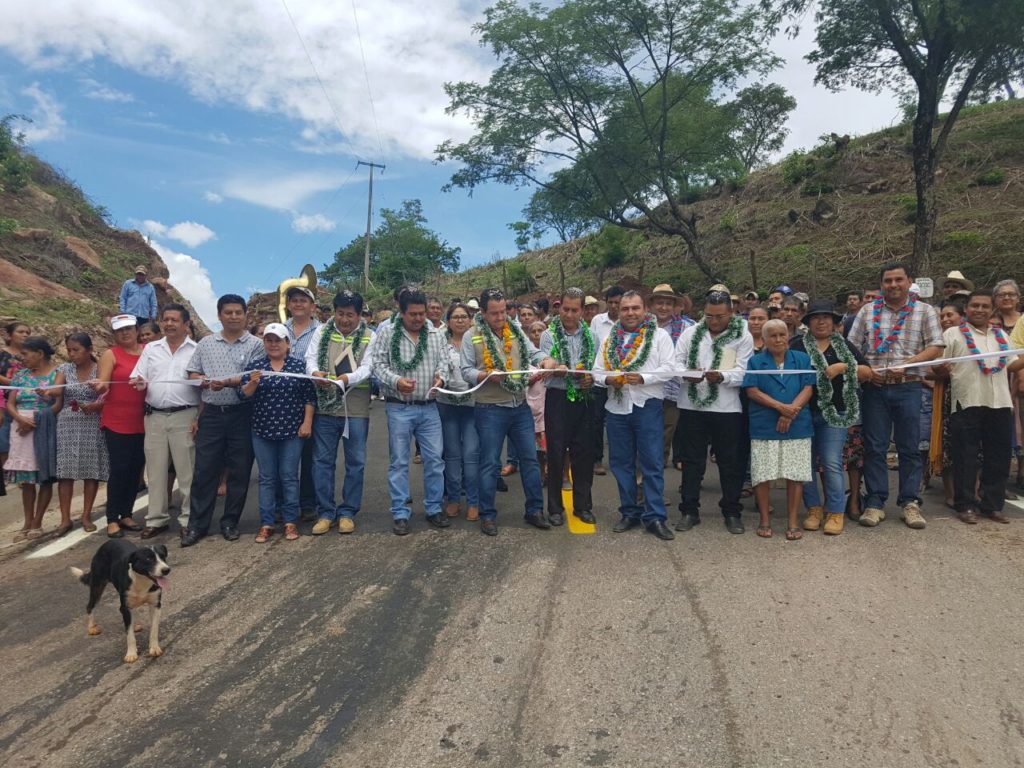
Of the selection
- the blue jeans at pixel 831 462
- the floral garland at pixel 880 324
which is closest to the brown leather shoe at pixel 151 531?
the blue jeans at pixel 831 462

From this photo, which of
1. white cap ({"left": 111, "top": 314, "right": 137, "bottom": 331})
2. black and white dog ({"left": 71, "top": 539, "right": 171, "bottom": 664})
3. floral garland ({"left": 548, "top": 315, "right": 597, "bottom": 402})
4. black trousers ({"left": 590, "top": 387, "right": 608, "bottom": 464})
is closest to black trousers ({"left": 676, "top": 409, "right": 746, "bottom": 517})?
black trousers ({"left": 590, "top": 387, "right": 608, "bottom": 464})

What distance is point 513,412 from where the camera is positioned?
5.96m

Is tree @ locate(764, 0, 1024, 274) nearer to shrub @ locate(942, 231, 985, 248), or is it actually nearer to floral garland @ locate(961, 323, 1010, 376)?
shrub @ locate(942, 231, 985, 248)

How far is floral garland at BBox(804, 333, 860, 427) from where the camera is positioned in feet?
18.0

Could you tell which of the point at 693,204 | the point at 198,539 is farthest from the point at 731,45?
the point at 198,539

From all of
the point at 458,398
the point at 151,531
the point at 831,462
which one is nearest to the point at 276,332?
the point at 458,398

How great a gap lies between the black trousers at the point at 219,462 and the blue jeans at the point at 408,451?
1.35 m

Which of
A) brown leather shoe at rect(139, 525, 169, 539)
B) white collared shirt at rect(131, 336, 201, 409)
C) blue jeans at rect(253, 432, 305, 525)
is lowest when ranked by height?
brown leather shoe at rect(139, 525, 169, 539)

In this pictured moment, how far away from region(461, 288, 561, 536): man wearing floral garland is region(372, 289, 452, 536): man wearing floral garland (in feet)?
1.12

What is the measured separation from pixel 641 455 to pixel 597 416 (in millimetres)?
1432

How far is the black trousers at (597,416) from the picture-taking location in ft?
19.8

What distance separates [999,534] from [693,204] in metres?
28.3

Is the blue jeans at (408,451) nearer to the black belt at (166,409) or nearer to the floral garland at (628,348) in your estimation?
the floral garland at (628,348)

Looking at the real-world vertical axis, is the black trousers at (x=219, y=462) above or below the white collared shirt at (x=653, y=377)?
below
